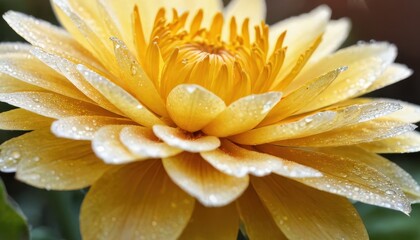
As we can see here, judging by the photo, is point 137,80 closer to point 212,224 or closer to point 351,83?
point 212,224

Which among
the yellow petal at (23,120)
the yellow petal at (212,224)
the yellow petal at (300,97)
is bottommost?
the yellow petal at (212,224)

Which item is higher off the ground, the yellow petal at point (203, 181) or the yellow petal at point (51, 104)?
the yellow petal at point (51, 104)

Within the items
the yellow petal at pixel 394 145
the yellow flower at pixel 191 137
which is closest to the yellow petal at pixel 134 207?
the yellow flower at pixel 191 137

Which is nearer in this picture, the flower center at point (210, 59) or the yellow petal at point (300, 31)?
the flower center at point (210, 59)

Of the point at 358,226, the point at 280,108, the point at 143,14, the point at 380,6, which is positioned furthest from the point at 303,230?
the point at 380,6

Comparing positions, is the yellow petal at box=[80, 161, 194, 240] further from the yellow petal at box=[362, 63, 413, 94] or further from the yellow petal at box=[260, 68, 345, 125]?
the yellow petal at box=[362, 63, 413, 94]

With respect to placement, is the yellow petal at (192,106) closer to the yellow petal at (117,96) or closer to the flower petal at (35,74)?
the yellow petal at (117,96)

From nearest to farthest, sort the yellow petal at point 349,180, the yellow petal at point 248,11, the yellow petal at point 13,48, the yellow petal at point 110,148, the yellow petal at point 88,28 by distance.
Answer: the yellow petal at point 110,148
the yellow petal at point 349,180
the yellow petal at point 88,28
the yellow petal at point 13,48
the yellow petal at point 248,11
